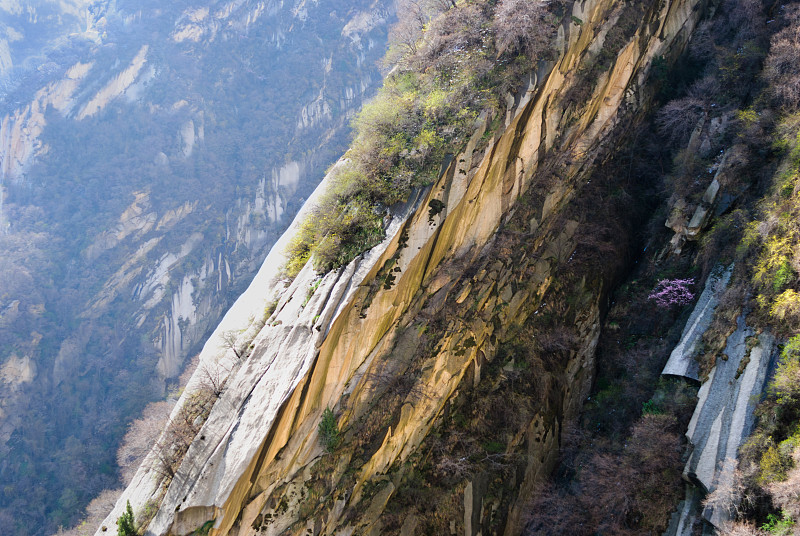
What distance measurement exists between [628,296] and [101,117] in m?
66.5

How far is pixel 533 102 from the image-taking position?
43.0 ft

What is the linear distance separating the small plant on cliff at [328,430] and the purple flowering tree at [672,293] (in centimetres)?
943

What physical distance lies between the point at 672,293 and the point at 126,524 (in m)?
14.6

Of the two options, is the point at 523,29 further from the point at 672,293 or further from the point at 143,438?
the point at 143,438

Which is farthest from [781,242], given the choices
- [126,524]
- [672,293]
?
[126,524]

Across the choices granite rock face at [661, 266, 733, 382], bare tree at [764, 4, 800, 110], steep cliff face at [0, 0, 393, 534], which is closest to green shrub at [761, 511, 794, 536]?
granite rock face at [661, 266, 733, 382]

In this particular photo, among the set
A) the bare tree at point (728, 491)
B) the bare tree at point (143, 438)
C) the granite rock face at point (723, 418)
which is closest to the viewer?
the bare tree at point (728, 491)

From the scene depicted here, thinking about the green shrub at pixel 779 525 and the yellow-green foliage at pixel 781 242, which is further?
the yellow-green foliage at pixel 781 242

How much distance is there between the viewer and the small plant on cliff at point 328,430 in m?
10.9

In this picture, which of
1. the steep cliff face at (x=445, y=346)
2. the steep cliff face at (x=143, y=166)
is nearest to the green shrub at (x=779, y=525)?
the steep cliff face at (x=445, y=346)

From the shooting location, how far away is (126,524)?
9.70 m

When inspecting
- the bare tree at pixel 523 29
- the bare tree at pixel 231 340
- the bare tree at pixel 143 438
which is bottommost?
the bare tree at pixel 143 438

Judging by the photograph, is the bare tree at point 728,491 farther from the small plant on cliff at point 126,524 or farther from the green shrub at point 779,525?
the small plant on cliff at point 126,524

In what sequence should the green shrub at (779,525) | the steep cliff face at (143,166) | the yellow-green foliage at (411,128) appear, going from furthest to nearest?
the steep cliff face at (143,166) → the yellow-green foliage at (411,128) → the green shrub at (779,525)
